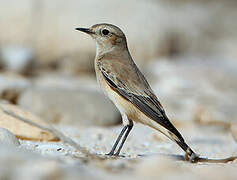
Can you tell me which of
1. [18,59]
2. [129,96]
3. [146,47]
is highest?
[129,96]

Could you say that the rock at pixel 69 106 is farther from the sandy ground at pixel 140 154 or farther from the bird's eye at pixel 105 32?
the bird's eye at pixel 105 32

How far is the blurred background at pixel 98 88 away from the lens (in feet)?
16.7

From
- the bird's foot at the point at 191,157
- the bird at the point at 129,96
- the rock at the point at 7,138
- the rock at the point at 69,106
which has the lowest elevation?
the rock at the point at 69,106

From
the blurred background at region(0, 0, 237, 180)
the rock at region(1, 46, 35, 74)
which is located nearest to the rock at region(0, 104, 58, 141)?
the blurred background at region(0, 0, 237, 180)

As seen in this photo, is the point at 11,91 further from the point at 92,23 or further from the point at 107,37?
the point at 92,23

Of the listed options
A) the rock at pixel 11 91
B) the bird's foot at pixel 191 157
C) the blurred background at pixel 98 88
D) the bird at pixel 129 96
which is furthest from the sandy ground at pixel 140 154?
the rock at pixel 11 91

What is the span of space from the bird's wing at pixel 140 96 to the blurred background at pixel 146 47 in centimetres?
352

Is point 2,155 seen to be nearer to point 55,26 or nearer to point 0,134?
point 0,134

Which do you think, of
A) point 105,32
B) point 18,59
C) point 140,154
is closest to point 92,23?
point 18,59

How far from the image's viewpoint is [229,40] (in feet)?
67.8

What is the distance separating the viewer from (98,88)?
46.6 ft

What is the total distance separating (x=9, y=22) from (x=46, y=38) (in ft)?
3.81

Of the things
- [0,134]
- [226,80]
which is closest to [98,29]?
[0,134]

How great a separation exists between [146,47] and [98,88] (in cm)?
376
